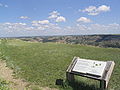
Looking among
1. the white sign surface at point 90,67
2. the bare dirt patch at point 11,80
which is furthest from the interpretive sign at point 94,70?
the bare dirt patch at point 11,80

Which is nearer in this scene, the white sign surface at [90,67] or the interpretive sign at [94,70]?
the interpretive sign at [94,70]

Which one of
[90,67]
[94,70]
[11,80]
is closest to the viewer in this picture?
[94,70]

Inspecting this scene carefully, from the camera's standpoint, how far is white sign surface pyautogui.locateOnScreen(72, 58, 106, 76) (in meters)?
8.86

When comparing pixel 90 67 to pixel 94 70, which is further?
pixel 90 67

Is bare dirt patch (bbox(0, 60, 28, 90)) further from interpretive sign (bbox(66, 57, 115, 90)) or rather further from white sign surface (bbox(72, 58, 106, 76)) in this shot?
white sign surface (bbox(72, 58, 106, 76))

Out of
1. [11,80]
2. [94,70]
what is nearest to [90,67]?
[94,70]

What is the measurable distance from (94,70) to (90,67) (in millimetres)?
341

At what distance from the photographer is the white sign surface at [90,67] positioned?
349 inches

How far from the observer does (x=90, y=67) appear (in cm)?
923

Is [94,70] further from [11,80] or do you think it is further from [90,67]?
[11,80]

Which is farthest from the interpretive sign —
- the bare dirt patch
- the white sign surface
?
→ the bare dirt patch

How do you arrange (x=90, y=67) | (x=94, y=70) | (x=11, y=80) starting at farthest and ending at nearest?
(x=11, y=80)
(x=90, y=67)
(x=94, y=70)

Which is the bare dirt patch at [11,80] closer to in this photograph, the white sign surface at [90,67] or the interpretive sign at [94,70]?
the interpretive sign at [94,70]

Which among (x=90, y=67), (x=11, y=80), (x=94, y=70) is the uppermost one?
(x=90, y=67)
